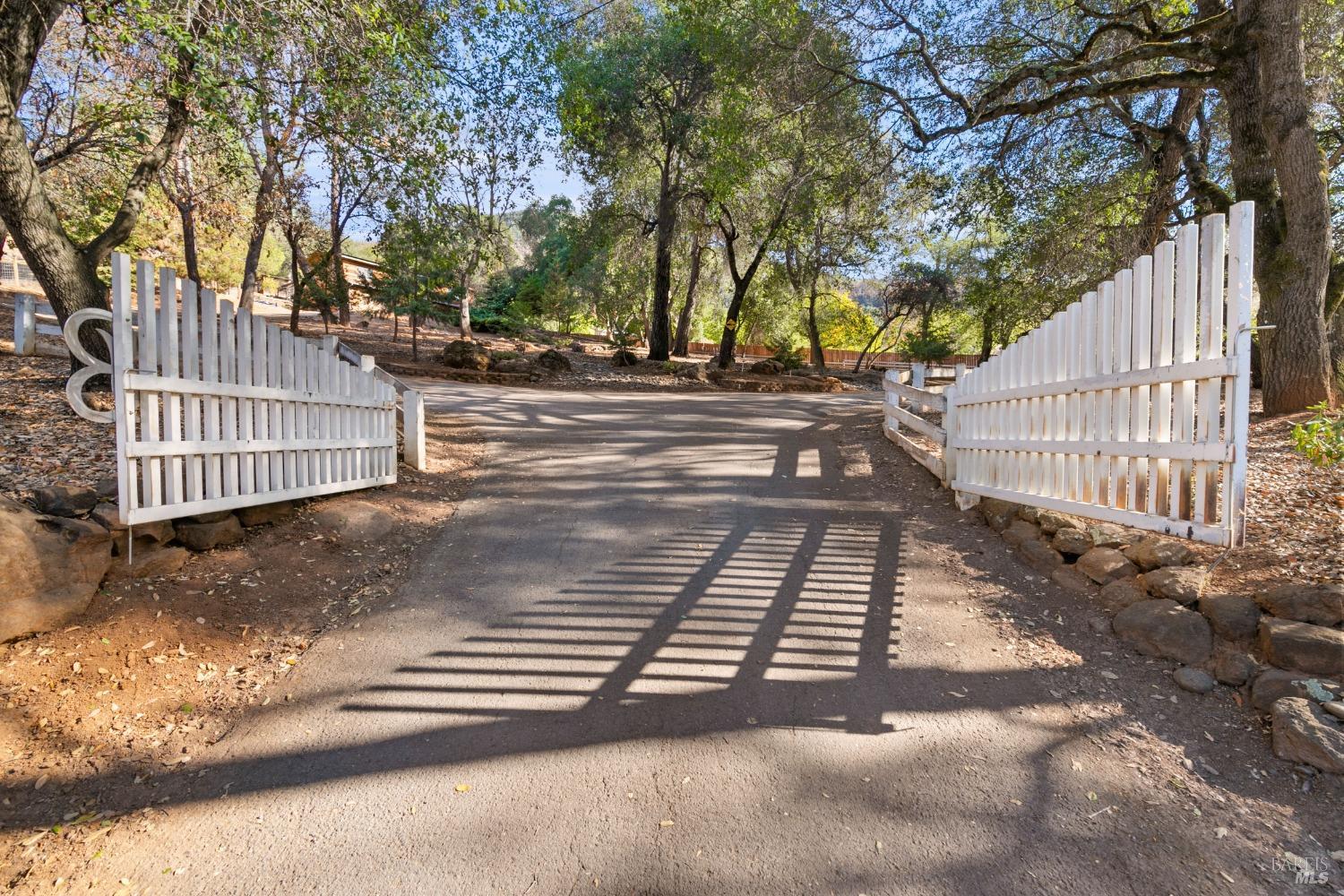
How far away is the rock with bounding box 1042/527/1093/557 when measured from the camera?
4.77 m

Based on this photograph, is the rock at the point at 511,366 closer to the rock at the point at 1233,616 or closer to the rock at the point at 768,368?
the rock at the point at 768,368

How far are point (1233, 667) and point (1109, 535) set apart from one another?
1.42 metres

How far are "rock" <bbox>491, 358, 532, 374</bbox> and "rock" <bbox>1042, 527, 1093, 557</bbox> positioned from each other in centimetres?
1522

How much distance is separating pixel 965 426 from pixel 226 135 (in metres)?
9.20

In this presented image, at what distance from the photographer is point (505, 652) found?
152 inches

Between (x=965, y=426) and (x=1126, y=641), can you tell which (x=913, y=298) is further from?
(x=1126, y=641)

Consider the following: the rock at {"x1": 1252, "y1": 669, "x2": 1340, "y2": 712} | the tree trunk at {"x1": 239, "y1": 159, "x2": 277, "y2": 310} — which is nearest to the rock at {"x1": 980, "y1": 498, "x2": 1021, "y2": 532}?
the rock at {"x1": 1252, "y1": 669, "x2": 1340, "y2": 712}

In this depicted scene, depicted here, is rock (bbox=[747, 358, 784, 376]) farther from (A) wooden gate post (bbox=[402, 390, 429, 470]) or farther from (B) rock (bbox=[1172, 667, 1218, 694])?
(B) rock (bbox=[1172, 667, 1218, 694])

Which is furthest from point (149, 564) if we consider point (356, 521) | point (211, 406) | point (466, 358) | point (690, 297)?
point (690, 297)

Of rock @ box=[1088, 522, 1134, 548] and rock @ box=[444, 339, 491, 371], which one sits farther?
rock @ box=[444, 339, 491, 371]

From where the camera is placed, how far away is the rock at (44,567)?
3.45m

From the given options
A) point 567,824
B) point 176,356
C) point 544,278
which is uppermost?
point 544,278

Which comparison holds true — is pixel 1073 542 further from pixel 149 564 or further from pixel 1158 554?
pixel 149 564

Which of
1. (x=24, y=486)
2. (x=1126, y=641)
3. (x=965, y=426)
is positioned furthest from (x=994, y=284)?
(x=24, y=486)
